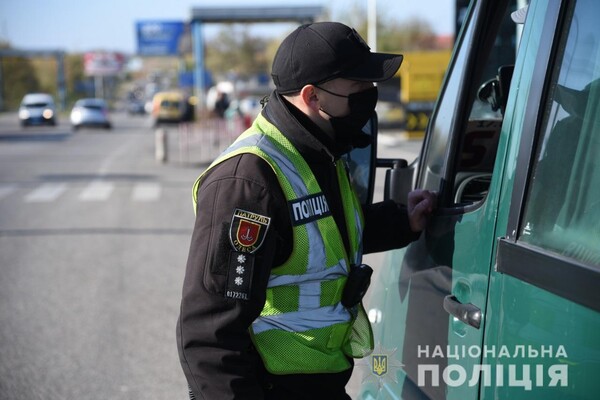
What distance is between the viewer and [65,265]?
862cm

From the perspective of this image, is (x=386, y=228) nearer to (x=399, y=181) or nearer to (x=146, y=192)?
(x=399, y=181)

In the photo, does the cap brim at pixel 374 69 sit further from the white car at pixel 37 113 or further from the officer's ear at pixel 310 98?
the white car at pixel 37 113

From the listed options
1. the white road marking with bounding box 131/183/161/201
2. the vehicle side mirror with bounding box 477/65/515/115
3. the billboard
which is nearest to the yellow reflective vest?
the vehicle side mirror with bounding box 477/65/515/115

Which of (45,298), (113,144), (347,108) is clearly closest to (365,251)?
(347,108)

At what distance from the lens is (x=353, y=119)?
2307mm

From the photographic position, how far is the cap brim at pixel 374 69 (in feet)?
7.19

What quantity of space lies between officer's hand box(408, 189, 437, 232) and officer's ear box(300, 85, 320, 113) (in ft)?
1.63

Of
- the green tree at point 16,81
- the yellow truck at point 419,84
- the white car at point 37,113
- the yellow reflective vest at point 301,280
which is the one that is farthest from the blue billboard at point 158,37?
the yellow reflective vest at point 301,280

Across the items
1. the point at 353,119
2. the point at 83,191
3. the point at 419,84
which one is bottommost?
the point at 83,191

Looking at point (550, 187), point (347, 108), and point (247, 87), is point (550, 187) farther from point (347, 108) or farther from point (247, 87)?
point (247, 87)

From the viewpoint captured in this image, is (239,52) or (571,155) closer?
(571,155)

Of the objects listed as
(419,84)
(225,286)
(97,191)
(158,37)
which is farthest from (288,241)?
(158,37)

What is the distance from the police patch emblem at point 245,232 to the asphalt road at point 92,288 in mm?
3093

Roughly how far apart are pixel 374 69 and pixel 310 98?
0.19 m
